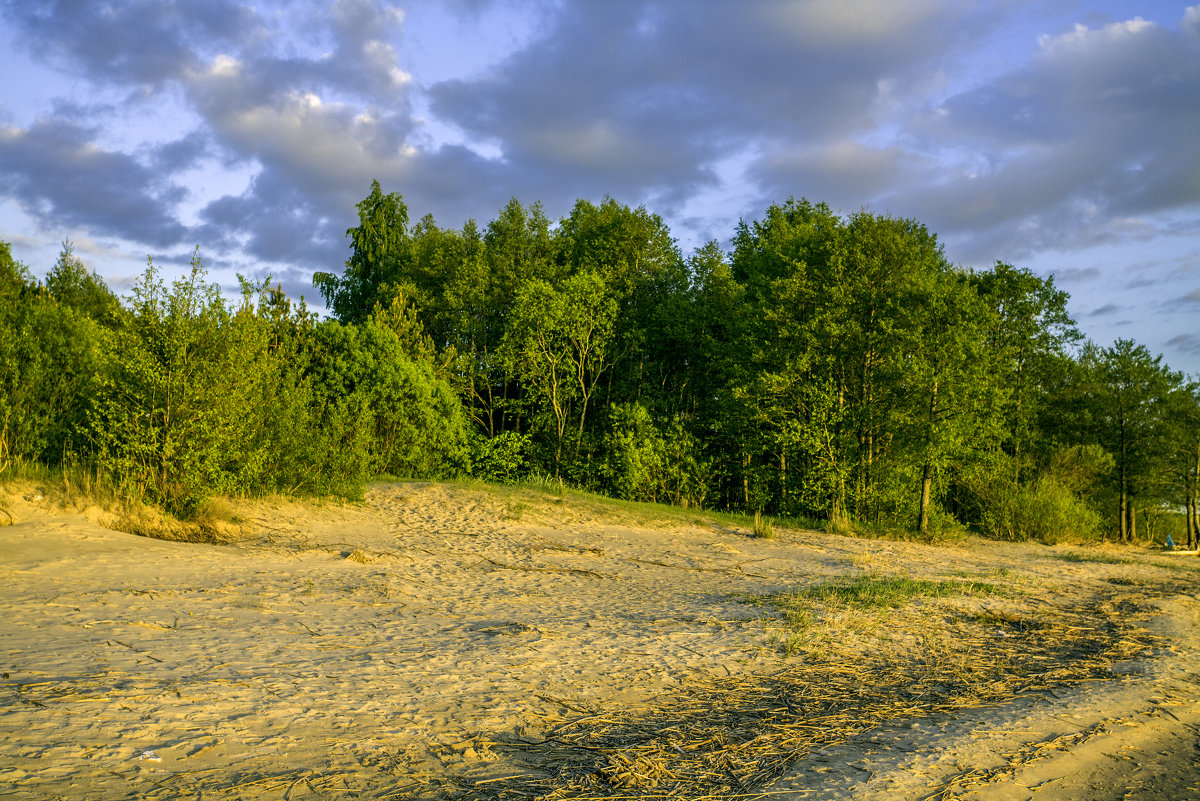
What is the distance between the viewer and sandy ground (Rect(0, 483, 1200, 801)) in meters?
3.87

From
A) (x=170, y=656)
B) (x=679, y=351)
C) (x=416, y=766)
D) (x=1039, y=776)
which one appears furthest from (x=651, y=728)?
(x=679, y=351)

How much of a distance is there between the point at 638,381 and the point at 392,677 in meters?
28.0

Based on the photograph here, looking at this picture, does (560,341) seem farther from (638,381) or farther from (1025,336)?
(1025,336)

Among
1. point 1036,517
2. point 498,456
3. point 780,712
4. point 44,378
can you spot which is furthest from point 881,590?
point 498,456

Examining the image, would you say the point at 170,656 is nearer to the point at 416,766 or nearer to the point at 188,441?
the point at 416,766

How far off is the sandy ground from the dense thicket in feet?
9.45

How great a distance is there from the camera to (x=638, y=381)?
33.2 metres

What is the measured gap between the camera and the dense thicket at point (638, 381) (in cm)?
1266

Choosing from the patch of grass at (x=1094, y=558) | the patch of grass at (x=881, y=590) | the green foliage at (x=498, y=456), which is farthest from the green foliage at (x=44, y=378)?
the patch of grass at (x=1094, y=558)

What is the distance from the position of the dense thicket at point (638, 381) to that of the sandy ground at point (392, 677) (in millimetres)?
2879

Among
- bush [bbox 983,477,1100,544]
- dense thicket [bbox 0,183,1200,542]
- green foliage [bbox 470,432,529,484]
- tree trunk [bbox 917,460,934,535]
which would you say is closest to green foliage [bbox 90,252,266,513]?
dense thicket [bbox 0,183,1200,542]

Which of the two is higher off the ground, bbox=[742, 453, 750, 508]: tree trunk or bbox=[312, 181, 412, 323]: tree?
bbox=[312, 181, 412, 323]: tree

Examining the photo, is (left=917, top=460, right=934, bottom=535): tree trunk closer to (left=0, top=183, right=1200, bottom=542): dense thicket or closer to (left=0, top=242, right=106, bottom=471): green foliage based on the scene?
(left=0, top=183, right=1200, bottom=542): dense thicket

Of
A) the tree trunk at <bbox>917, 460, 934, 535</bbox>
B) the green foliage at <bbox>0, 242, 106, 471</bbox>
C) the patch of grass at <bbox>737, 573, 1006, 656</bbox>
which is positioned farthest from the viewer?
the tree trunk at <bbox>917, 460, 934, 535</bbox>
